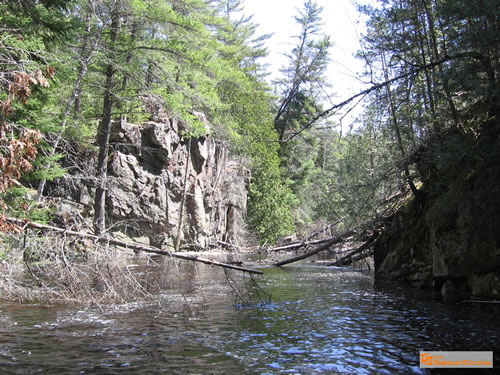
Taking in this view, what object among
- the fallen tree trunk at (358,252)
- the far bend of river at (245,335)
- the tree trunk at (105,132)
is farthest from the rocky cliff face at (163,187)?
the far bend of river at (245,335)

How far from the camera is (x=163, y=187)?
2473cm

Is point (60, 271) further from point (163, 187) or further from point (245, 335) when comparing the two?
point (163, 187)

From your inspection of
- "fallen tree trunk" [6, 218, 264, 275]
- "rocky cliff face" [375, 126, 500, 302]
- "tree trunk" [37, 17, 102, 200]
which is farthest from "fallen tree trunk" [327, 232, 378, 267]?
"tree trunk" [37, 17, 102, 200]

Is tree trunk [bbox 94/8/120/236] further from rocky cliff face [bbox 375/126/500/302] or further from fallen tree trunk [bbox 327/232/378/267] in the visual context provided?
rocky cliff face [bbox 375/126/500/302]

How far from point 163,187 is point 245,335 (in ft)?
63.5

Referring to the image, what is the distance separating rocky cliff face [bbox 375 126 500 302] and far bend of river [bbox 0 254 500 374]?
31.2 inches

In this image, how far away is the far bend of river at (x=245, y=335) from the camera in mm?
4836

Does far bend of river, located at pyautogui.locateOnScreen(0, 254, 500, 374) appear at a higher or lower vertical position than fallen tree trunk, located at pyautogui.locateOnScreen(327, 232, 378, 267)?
lower

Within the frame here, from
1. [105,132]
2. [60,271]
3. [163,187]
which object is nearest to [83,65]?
[105,132]

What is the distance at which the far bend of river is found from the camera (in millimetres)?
4836

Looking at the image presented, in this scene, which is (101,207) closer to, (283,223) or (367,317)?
(367,317)

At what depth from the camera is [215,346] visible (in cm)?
559

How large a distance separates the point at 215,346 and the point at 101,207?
9.95 meters

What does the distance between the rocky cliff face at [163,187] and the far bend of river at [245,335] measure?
37.2 ft
